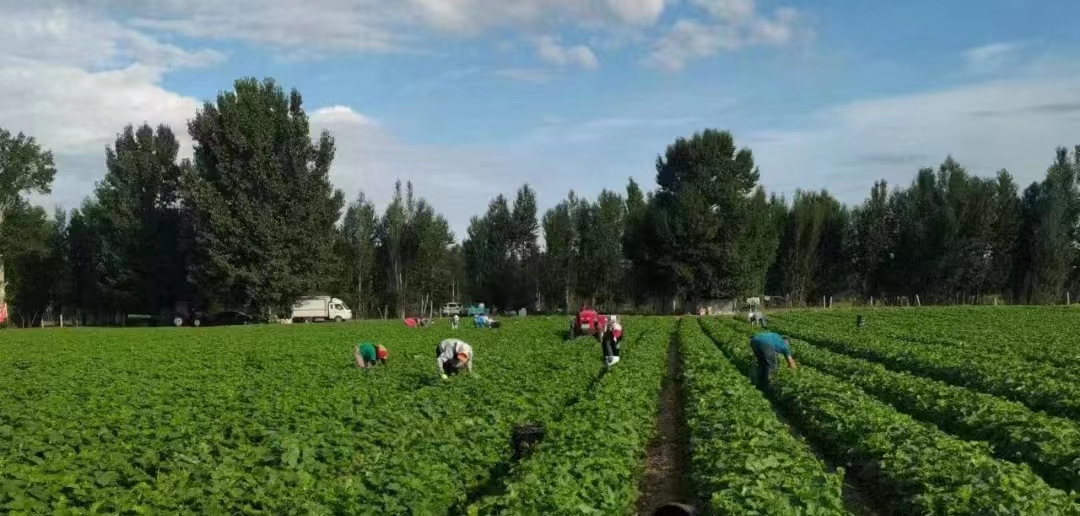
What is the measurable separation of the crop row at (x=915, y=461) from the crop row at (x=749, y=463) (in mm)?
916

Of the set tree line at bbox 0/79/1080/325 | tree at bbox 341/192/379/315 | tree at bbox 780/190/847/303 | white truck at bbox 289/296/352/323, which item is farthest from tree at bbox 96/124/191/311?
tree at bbox 780/190/847/303

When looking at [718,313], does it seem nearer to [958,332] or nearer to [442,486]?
[958,332]

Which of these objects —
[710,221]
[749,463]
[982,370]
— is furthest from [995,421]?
[710,221]

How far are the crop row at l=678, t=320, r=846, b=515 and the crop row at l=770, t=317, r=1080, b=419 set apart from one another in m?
6.01

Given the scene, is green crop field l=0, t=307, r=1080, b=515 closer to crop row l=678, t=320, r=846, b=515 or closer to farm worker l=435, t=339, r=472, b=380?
crop row l=678, t=320, r=846, b=515

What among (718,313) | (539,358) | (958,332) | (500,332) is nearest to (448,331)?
(500,332)

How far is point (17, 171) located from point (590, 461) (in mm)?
74929

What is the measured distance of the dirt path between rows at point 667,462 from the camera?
38.5 ft

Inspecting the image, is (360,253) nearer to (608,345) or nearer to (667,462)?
(608,345)

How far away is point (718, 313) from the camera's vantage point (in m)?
76.1

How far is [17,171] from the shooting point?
2736 inches

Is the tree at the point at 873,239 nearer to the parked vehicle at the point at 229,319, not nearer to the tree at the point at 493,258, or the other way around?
the tree at the point at 493,258

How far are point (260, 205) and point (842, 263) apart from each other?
64.0 meters

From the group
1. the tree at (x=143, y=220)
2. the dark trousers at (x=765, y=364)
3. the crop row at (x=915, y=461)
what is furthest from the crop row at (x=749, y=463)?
the tree at (x=143, y=220)
